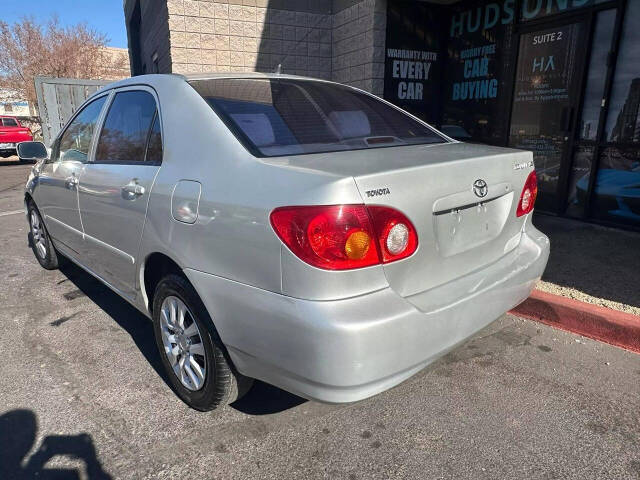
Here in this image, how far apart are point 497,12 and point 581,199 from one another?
9.60ft

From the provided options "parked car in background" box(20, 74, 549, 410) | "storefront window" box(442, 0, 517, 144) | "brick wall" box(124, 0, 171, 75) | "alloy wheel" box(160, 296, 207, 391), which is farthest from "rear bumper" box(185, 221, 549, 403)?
"brick wall" box(124, 0, 171, 75)

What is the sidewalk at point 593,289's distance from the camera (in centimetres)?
323

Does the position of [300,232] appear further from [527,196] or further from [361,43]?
[361,43]

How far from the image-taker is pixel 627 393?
264 centimetres

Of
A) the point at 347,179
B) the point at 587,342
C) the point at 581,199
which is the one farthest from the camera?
the point at 581,199

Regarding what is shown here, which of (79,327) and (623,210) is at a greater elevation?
(623,210)

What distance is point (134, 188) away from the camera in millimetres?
2588

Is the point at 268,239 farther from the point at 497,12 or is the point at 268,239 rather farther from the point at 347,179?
the point at 497,12

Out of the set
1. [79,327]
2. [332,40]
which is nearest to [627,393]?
[79,327]

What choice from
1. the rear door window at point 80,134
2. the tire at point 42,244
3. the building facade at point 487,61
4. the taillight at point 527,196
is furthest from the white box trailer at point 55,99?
the taillight at point 527,196

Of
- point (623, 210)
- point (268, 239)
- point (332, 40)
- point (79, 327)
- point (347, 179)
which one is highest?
point (332, 40)

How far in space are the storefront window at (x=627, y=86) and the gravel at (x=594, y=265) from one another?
111 centimetres

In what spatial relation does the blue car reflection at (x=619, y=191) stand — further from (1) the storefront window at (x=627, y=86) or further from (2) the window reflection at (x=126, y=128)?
(2) the window reflection at (x=126, y=128)

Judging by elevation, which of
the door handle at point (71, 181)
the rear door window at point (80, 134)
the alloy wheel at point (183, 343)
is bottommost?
the alloy wheel at point (183, 343)
